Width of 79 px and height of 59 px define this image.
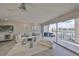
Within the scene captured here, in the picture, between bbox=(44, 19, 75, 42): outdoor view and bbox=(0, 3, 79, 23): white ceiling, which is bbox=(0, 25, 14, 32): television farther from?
bbox=(44, 19, 75, 42): outdoor view

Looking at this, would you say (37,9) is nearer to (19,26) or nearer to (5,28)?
(19,26)

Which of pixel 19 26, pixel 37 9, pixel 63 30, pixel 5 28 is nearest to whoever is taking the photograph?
pixel 37 9

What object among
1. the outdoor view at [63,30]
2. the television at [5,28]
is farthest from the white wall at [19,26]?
the outdoor view at [63,30]

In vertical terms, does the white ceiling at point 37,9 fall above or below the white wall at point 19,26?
above

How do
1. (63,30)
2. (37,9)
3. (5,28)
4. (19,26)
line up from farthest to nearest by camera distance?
(5,28)
(63,30)
(19,26)
(37,9)

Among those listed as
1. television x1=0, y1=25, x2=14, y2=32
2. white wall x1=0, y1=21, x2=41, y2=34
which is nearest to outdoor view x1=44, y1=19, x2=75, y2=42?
white wall x1=0, y1=21, x2=41, y2=34

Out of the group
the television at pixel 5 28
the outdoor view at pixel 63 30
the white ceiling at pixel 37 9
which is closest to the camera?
the white ceiling at pixel 37 9

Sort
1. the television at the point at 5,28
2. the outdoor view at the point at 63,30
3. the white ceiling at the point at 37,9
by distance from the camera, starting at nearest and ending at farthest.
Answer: the white ceiling at the point at 37,9 → the outdoor view at the point at 63,30 → the television at the point at 5,28

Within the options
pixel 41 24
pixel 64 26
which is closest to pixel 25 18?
pixel 41 24

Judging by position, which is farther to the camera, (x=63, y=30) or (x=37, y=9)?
(x=63, y=30)

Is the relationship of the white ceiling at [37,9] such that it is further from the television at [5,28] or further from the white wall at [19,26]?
the television at [5,28]

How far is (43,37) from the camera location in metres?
5.78

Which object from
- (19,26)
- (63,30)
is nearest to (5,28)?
(19,26)

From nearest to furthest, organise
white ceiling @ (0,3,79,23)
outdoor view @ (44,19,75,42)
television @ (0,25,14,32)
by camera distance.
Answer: white ceiling @ (0,3,79,23) < outdoor view @ (44,19,75,42) < television @ (0,25,14,32)
